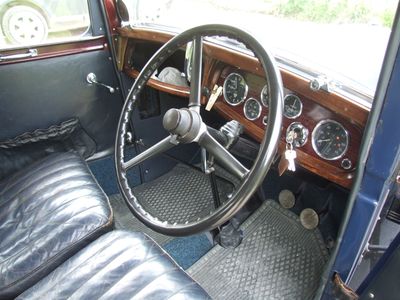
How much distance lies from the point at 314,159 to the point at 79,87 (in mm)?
1229

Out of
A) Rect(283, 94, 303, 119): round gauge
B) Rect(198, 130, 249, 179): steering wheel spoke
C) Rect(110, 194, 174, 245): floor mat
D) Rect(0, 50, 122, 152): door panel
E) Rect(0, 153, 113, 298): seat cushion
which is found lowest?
Rect(110, 194, 174, 245): floor mat

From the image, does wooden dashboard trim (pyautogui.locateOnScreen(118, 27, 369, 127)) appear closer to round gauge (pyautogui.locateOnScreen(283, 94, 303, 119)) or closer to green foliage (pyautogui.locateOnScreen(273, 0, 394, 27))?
round gauge (pyautogui.locateOnScreen(283, 94, 303, 119))

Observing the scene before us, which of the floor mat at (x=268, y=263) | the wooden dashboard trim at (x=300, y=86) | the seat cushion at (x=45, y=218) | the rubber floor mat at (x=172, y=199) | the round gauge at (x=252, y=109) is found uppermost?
the wooden dashboard trim at (x=300, y=86)

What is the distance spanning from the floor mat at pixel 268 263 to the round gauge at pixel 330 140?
0.65 metres

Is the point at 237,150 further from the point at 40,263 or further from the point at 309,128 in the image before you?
the point at 40,263

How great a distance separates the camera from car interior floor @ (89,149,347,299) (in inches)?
53.5

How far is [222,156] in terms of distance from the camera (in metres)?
0.82

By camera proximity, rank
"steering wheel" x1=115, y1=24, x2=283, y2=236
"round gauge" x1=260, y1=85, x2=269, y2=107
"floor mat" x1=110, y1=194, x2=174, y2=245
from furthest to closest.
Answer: "floor mat" x1=110, y1=194, x2=174, y2=245 < "round gauge" x1=260, y1=85, x2=269, y2=107 < "steering wheel" x1=115, y1=24, x2=283, y2=236

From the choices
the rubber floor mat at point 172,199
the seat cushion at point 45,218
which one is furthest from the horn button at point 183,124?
the rubber floor mat at point 172,199

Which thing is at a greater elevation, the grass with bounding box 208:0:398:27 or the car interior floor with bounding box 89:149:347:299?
the grass with bounding box 208:0:398:27

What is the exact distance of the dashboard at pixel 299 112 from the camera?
0.89 m

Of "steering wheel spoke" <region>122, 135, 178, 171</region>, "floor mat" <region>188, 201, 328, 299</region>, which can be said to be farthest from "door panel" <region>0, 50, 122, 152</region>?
"floor mat" <region>188, 201, 328, 299</region>

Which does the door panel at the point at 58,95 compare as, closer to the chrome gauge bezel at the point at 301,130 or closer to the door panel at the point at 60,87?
the door panel at the point at 60,87

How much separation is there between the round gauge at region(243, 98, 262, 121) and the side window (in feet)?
3.17
